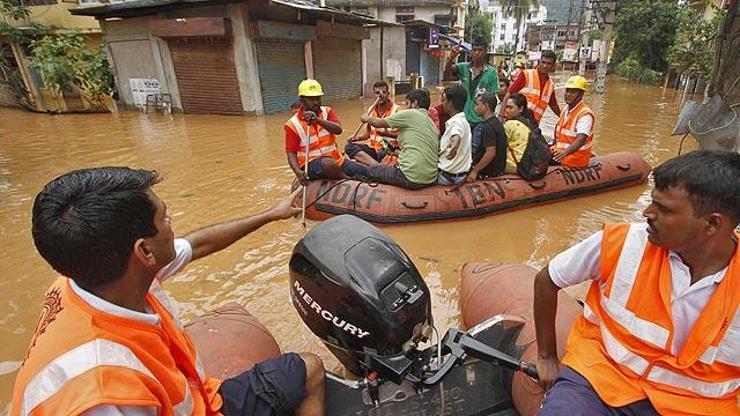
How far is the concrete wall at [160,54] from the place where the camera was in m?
11.9

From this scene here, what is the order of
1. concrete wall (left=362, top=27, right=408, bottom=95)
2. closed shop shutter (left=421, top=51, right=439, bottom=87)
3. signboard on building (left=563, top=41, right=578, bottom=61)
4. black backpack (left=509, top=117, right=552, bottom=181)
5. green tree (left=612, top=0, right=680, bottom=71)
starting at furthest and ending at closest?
signboard on building (left=563, top=41, right=578, bottom=61)
closed shop shutter (left=421, top=51, right=439, bottom=87)
green tree (left=612, top=0, right=680, bottom=71)
concrete wall (left=362, top=27, right=408, bottom=95)
black backpack (left=509, top=117, right=552, bottom=181)

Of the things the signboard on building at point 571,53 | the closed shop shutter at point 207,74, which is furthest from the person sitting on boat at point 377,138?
the signboard on building at point 571,53

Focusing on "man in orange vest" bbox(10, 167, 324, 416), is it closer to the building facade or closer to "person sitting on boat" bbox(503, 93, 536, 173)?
"person sitting on boat" bbox(503, 93, 536, 173)

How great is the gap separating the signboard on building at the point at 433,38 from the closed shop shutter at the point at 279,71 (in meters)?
10.9

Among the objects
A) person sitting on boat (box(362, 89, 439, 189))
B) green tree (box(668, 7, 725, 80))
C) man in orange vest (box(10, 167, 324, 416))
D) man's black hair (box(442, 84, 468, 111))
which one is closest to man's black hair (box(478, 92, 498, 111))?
man's black hair (box(442, 84, 468, 111))

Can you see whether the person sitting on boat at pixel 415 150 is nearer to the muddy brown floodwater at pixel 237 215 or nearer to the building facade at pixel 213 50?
the muddy brown floodwater at pixel 237 215

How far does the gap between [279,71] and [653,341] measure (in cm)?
1326

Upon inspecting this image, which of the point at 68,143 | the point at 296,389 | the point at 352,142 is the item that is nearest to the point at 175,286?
the point at 296,389

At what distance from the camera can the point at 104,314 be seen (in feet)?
3.64

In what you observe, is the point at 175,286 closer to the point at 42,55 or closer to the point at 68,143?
the point at 68,143

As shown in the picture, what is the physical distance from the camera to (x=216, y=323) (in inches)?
86.4

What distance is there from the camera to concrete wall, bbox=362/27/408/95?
19.6 metres

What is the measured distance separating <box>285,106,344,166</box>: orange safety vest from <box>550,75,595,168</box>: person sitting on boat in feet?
9.47

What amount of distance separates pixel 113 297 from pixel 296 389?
777 mm
